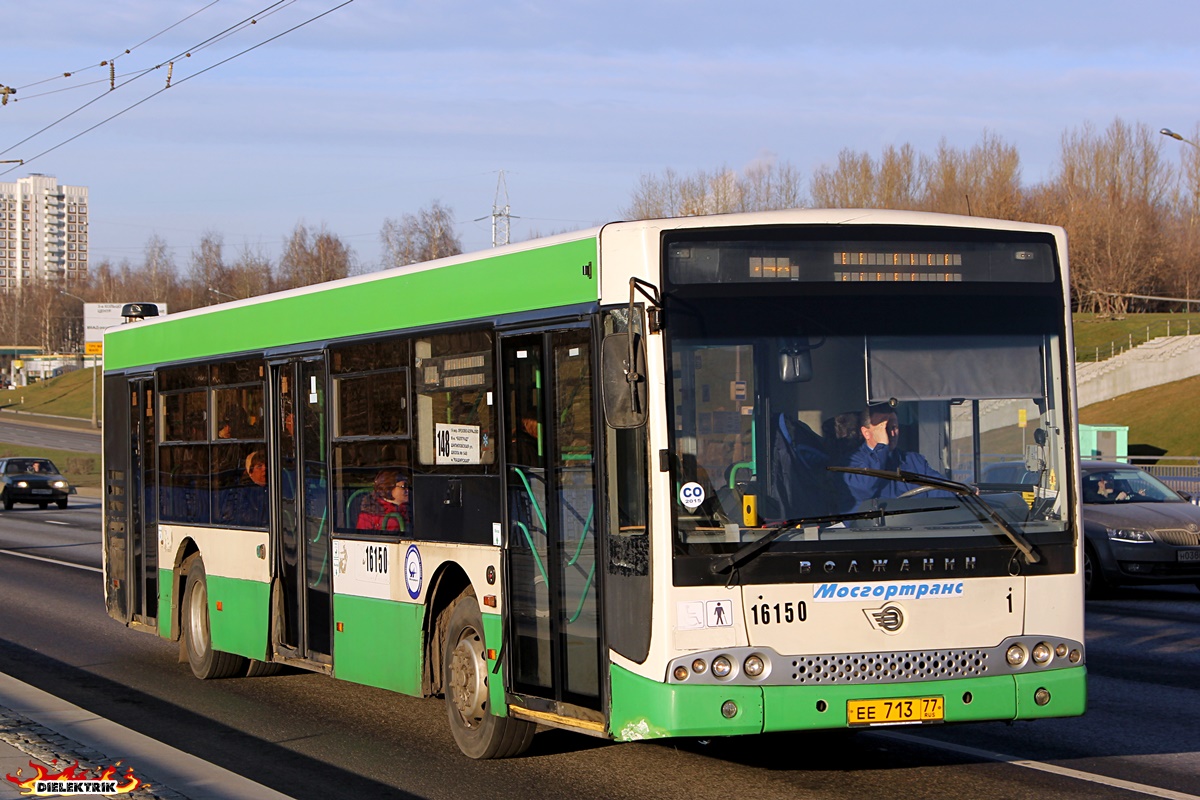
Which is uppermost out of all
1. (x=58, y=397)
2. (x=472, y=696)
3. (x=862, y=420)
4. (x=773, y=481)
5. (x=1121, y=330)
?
(x=1121, y=330)

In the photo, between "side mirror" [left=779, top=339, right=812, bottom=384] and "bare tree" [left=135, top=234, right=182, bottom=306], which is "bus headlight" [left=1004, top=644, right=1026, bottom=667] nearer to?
"side mirror" [left=779, top=339, right=812, bottom=384]

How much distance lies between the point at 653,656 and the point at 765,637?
1.78 ft

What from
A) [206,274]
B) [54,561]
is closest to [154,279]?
[206,274]

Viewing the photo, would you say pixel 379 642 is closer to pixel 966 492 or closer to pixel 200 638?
pixel 200 638

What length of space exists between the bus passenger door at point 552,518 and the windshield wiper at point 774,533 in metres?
0.82

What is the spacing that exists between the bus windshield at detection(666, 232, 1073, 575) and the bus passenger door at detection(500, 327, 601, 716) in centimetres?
76

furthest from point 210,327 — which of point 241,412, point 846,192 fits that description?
point 846,192

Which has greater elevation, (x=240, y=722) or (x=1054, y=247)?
(x=1054, y=247)

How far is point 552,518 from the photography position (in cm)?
827

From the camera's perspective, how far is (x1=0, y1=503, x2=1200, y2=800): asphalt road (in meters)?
8.16

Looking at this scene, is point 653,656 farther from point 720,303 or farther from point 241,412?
point 241,412

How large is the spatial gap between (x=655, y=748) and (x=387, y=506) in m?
2.38

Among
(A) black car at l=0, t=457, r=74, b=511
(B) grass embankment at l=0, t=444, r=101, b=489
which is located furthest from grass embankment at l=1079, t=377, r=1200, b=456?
(B) grass embankment at l=0, t=444, r=101, b=489

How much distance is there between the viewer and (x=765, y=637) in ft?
24.0
